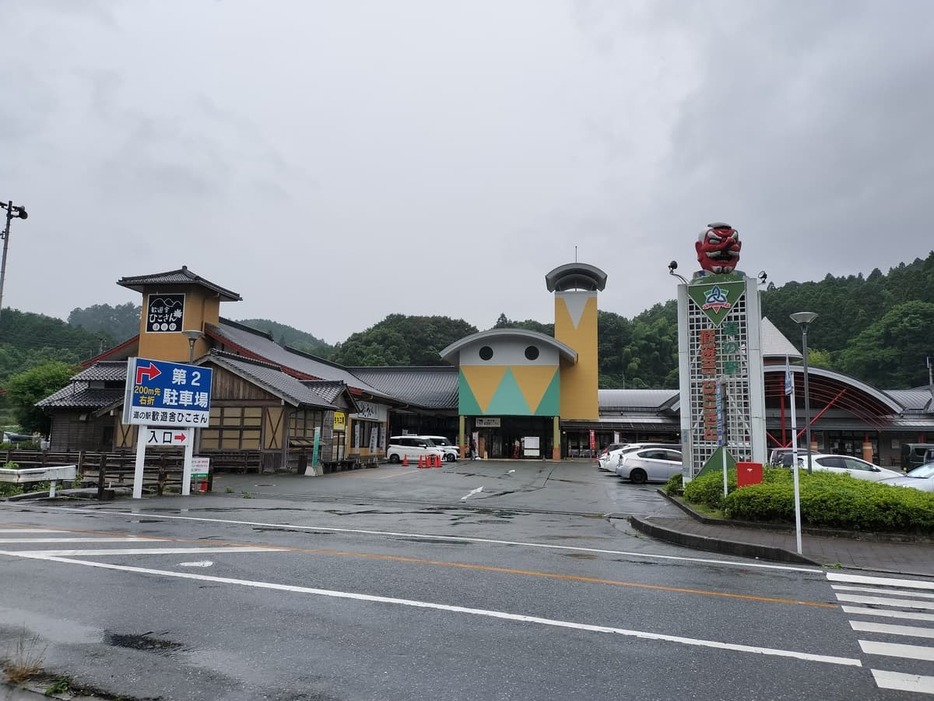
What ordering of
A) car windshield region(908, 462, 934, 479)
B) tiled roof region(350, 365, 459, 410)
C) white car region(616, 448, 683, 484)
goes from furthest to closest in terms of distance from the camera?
tiled roof region(350, 365, 459, 410) → white car region(616, 448, 683, 484) → car windshield region(908, 462, 934, 479)

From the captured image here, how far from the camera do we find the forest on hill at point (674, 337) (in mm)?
62188

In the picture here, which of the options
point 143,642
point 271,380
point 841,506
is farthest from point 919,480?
point 271,380

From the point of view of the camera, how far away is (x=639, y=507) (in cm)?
1496

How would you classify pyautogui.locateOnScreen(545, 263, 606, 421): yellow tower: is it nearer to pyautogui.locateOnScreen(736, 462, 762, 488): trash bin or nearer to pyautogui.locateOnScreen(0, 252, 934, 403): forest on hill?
pyautogui.locateOnScreen(0, 252, 934, 403): forest on hill

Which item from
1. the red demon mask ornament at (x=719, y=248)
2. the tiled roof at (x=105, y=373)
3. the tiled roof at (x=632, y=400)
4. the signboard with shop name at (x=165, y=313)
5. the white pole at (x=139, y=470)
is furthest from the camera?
the tiled roof at (x=632, y=400)

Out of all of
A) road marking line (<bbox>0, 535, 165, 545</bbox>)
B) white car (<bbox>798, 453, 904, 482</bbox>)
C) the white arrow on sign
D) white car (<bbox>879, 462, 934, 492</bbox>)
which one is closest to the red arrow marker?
the white arrow on sign

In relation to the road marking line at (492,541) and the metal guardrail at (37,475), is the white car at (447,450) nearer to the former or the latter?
the metal guardrail at (37,475)

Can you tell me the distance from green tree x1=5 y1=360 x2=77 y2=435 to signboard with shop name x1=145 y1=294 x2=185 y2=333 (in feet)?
34.3

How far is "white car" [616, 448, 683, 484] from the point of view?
2309cm

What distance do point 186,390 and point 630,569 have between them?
13.8 m

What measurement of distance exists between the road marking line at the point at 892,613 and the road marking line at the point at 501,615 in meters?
1.66

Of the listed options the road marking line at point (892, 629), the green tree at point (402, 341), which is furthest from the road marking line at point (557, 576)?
the green tree at point (402, 341)

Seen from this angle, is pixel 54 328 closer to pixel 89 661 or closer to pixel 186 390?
pixel 186 390

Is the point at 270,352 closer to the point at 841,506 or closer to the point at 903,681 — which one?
the point at 841,506
